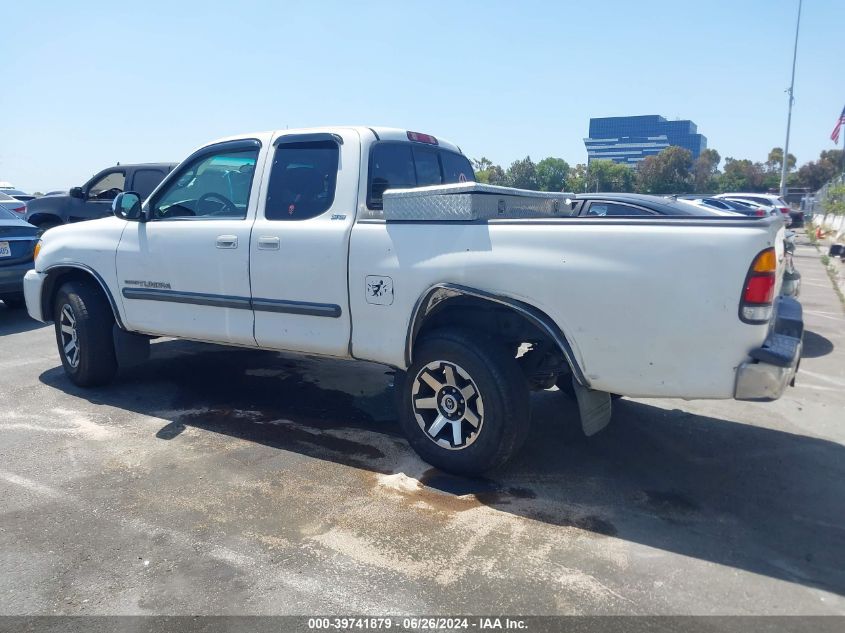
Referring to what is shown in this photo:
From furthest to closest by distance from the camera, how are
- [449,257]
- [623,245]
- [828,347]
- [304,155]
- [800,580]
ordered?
[828,347], [304,155], [449,257], [623,245], [800,580]

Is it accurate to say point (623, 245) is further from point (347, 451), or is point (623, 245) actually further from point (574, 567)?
point (347, 451)

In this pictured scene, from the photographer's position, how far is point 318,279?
14.7 ft

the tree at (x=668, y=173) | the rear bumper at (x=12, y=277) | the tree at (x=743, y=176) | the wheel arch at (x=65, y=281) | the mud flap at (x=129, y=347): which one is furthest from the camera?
the tree at (x=743, y=176)

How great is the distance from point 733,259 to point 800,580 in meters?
1.50

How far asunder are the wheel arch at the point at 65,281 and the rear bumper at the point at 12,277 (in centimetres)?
328

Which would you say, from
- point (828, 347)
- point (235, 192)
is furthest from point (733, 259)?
point (828, 347)

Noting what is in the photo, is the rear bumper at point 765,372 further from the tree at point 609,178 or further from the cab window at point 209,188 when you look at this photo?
the tree at point 609,178

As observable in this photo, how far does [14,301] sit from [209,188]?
6.26m

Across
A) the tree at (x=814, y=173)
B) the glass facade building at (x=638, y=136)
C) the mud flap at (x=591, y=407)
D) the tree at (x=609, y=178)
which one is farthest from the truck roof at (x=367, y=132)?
the glass facade building at (x=638, y=136)

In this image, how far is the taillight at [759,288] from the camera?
3260 mm

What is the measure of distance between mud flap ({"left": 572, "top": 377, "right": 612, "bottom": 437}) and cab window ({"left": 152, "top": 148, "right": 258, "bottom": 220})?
278 centimetres

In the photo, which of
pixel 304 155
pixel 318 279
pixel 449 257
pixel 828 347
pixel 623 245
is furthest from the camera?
pixel 828 347

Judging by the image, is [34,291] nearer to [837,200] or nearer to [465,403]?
[465,403]

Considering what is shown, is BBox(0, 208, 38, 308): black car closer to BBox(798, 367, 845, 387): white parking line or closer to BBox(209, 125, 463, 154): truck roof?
BBox(209, 125, 463, 154): truck roof
